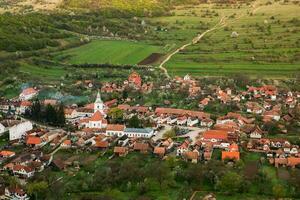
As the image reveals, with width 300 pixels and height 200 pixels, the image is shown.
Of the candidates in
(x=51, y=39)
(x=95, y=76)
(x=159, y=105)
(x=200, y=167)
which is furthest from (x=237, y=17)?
(x=200, y=167)

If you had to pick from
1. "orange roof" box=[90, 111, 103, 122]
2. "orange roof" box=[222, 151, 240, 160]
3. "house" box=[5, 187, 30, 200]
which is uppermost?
"orange roof" box=[90, 111, 103, 122]

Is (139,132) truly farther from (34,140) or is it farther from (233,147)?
(34,140)

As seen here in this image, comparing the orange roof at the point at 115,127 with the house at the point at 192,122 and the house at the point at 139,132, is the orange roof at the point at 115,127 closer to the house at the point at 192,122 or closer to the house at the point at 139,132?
the house at the point at 139,132

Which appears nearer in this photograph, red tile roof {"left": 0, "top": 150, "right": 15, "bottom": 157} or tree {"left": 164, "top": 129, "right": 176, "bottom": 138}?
red tile roof {"left": 0, "top": 150, "right": 15, "bottom": 157}

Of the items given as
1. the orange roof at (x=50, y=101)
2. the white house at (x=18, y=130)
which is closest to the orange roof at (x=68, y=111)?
the orange roof at (x=50, y=101)

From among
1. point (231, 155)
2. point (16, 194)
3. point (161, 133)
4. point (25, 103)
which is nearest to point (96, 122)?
point (161, 133)

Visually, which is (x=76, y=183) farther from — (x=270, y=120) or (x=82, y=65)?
(x=82, y=65)

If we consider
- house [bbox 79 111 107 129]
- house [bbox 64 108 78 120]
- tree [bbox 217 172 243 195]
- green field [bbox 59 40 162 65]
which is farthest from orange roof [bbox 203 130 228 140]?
green field [bbox 59 40 162 65]

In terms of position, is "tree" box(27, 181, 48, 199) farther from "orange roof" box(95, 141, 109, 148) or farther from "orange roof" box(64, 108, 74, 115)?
"orange roof" box(64, 108, 74, 115)
